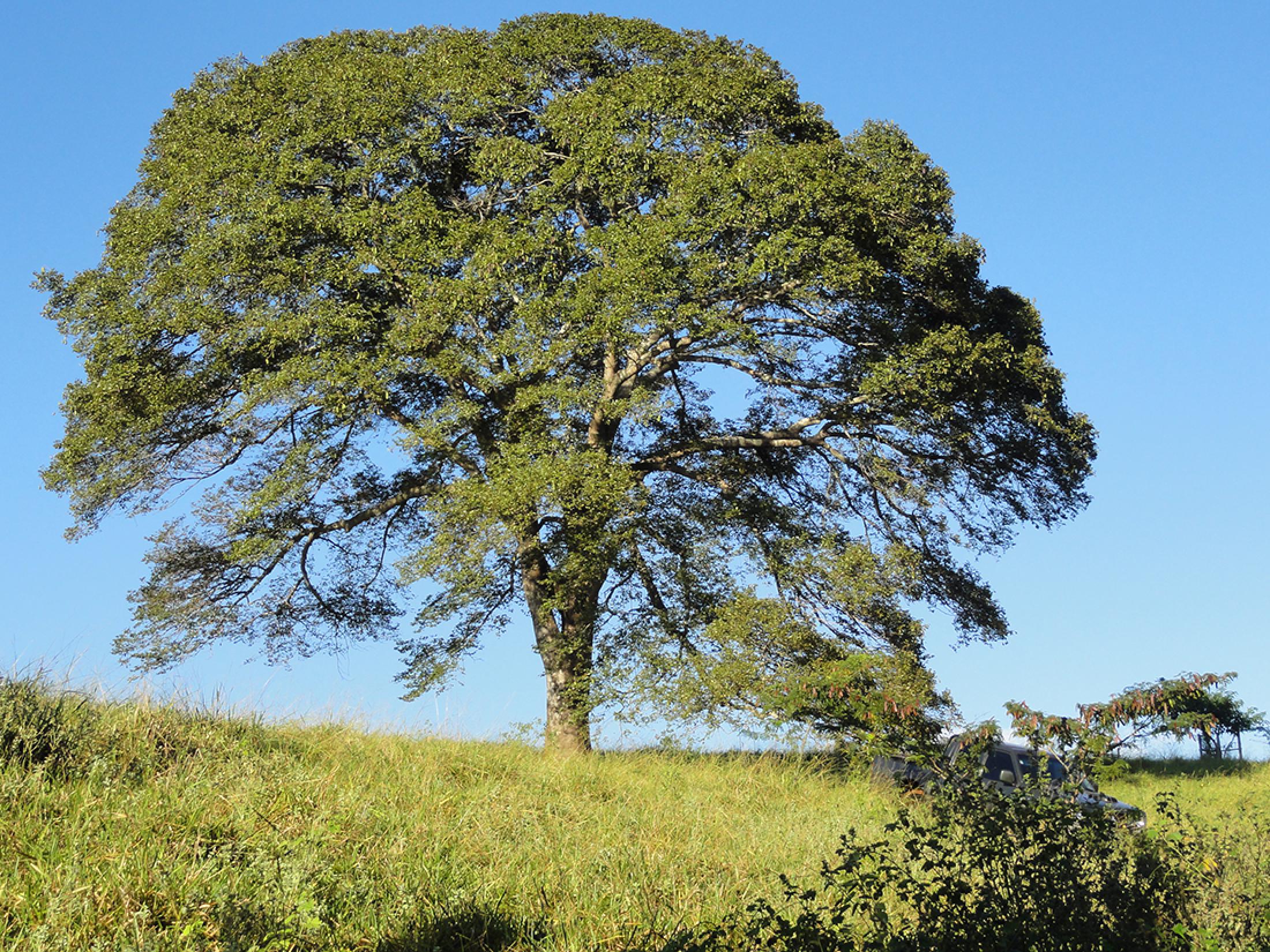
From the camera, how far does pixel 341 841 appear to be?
7863 millimetres

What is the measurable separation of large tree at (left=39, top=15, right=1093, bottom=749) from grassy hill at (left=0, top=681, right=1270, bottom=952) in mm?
3830

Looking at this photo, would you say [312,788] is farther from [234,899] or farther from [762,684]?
[762,684]

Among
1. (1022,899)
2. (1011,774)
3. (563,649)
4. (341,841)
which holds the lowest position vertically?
(1022,899)

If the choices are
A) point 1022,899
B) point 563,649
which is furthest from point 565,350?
point 1022,899

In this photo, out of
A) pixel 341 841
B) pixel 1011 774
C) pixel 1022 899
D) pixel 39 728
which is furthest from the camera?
pixel 1011 774

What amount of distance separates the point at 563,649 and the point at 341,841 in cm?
830

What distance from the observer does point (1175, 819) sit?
26.6 ft

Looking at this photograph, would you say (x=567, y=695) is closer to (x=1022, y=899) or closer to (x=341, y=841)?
(x=341, y=841)

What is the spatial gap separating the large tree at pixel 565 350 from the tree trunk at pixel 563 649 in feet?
0.20

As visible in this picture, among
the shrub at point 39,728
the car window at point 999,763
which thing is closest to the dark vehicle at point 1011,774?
the car window at point 999,763

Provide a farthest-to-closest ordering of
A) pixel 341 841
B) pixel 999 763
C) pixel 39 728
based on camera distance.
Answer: pixel 999 763 → pixel 39 728 → pixel 341 841

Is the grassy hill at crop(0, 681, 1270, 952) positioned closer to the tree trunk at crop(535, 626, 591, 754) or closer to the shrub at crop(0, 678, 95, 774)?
the shrub at crop(0, 678, 95, 774)

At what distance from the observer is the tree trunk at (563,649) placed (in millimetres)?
15930

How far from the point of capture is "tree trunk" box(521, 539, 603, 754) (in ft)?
52.3
